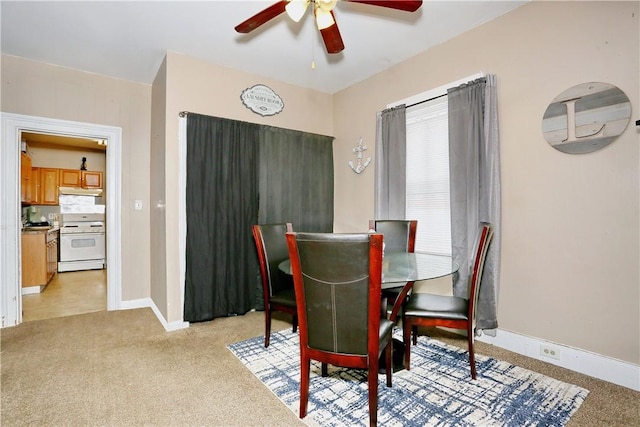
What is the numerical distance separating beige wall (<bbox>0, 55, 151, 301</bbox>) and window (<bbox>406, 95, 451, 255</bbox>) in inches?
127

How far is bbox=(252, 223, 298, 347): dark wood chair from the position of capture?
2.46 meters

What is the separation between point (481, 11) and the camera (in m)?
2.48

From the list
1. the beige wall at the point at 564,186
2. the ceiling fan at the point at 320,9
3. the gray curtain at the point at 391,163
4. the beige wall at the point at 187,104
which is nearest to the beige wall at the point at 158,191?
the beige wall at the point at 187,104

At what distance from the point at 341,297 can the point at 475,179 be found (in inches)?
69.0

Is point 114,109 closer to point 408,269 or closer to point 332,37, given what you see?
point 332,37

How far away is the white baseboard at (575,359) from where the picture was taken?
75.5 inches

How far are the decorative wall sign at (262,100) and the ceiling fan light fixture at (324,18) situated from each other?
5.82ft

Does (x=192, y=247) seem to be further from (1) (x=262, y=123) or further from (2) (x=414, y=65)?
(2) (x=414, y=65)

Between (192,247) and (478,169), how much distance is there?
278 centimetres

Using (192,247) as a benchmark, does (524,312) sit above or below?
below

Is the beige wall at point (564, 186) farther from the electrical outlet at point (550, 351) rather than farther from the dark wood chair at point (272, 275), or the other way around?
the dark wood chair at point (272, 275)

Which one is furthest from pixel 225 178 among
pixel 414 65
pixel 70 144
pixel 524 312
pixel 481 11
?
pixel 70 144

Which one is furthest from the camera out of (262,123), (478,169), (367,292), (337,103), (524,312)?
(337,103)

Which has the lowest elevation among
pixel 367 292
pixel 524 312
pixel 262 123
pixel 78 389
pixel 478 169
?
pixel 78 389
